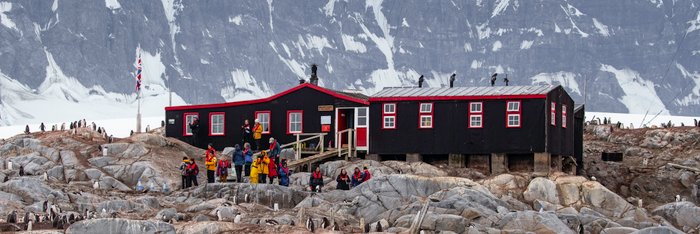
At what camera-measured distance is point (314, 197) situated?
1930 inches

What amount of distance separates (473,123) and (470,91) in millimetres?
1961

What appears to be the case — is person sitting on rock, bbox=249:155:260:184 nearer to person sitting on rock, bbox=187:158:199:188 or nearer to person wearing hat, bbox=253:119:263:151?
person sitting on rock, bbox=187:158:199:188

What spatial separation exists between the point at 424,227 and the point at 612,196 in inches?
432

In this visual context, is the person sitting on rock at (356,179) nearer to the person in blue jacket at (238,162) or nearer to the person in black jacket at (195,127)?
the person in blue jacket at (238,162)

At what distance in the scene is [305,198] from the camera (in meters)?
49.6

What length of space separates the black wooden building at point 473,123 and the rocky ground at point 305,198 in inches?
91.1

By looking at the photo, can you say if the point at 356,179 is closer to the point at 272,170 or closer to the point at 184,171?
the point at 272,170

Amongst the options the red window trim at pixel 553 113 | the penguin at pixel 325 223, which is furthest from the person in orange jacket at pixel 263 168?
the red window trim at pixel 553 113

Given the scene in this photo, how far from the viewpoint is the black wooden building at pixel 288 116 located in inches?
2448

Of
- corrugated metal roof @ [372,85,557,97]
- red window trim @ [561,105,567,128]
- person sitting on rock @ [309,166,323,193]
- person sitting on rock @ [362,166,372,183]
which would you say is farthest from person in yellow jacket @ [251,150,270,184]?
red window trim @ [561,105,567,128]

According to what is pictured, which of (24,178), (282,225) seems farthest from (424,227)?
(24,178)

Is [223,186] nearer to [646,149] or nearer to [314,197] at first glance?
[314,197]

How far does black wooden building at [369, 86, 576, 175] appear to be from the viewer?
192 feet

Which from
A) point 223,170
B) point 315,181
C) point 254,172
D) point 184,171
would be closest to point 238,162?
point 223,170
